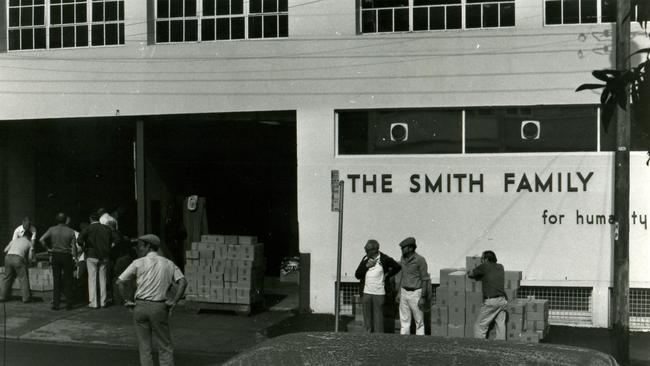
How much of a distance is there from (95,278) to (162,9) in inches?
213

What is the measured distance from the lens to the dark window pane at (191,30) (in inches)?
650

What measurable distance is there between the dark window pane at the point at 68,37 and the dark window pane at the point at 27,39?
782mm

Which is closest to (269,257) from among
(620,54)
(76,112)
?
(76,112)

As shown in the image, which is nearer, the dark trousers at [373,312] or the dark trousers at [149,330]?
the dark trousers at [149,330]

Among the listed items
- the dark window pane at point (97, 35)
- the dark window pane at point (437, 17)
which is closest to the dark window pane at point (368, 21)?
the dark window pane at point (437, 17)

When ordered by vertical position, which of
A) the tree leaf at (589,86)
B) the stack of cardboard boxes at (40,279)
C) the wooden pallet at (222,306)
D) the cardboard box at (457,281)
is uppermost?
the tree leaf at (589,86)

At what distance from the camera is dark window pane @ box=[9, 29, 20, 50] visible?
1756 cm

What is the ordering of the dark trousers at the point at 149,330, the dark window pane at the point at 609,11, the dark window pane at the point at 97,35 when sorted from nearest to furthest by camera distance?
the dark trousers at the point at 149,330
the dark window pane at the point at 609,11
the dark window pane at the point at 97,35

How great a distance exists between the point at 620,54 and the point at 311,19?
5978 mm

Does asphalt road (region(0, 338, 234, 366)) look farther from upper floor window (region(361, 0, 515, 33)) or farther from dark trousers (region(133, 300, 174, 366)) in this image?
upper floor window (region(361, 0, 515, 33))

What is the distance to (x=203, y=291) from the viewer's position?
51.8ft

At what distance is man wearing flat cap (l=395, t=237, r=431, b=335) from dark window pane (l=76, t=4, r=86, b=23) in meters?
8.51

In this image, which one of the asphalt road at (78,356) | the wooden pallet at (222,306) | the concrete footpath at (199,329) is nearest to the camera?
the asphalt road at (78,356)

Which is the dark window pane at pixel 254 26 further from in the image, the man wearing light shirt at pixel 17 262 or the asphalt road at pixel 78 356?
the asphalt road at pixel 78 356
